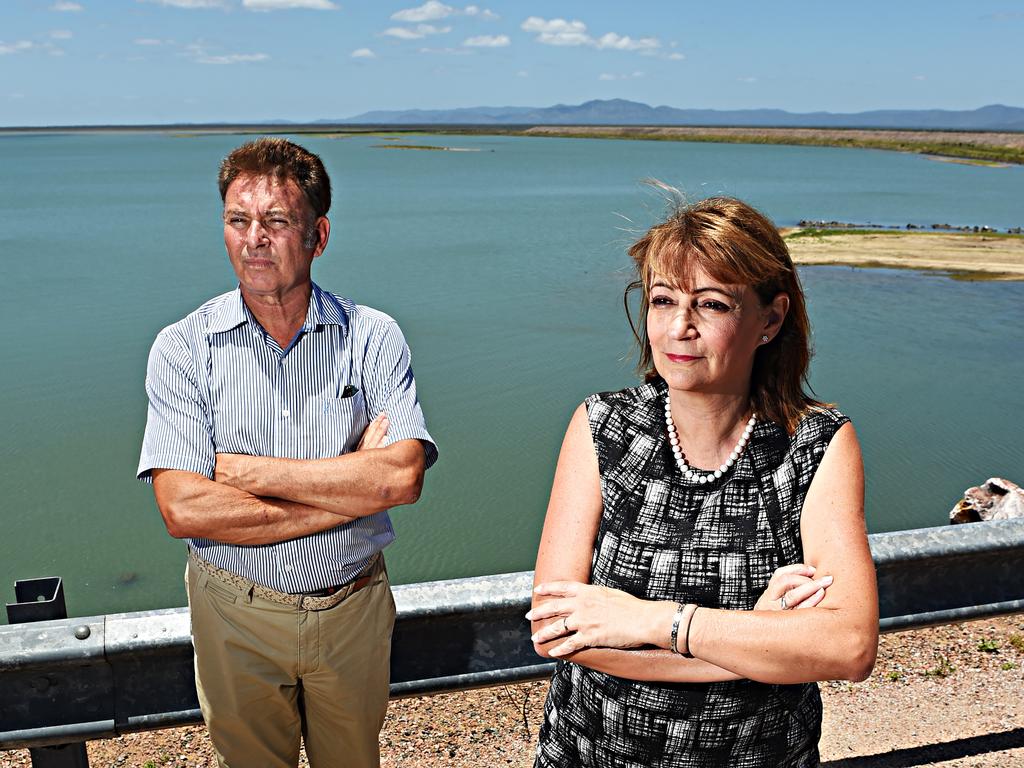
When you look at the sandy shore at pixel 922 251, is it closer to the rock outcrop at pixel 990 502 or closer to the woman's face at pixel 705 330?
the rock outcrop at pixel 990 502

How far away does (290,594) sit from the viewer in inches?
92.7

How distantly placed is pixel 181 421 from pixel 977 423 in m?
7.55

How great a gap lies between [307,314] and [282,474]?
1.37 ft

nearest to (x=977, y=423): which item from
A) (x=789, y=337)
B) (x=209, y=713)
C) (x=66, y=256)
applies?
(x=789, y=337)

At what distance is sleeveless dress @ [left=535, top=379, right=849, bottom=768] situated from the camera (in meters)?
1.99

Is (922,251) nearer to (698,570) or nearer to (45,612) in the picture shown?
(698,570)

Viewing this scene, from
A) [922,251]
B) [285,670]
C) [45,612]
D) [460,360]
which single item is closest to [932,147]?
[922,251]

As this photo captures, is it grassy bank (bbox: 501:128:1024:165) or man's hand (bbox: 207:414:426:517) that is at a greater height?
grassy bank (bbox: 501:128:1024:165)

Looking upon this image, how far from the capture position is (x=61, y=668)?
7.50ft

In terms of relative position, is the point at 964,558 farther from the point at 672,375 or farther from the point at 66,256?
the point at 66,256

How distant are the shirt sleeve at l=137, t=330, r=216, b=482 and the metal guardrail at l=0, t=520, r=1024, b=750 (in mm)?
368

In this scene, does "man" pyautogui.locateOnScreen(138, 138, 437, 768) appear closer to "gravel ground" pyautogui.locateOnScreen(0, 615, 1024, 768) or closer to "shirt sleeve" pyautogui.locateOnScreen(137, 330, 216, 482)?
"shirt sleeve" pyautogui.locateOnScreen(137, 330, 216, 482)

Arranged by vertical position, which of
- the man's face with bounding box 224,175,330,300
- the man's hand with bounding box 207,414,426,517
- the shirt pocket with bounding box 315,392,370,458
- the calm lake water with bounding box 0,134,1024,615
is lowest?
the calm lake water with bounding box 0,134,1024,615

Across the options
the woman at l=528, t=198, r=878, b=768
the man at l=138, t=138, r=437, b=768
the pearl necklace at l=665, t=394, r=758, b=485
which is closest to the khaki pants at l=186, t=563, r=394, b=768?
the man at l=138, t=138, r=437, b=768
